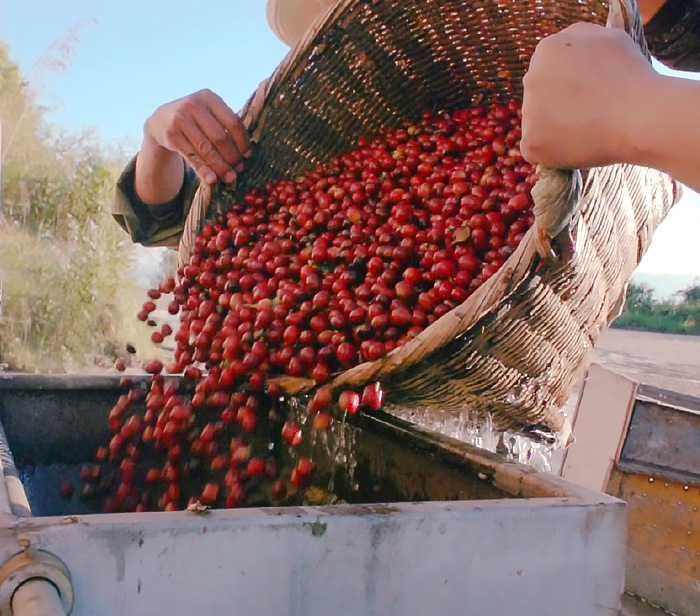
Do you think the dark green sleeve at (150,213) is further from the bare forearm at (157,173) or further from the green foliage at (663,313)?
the green foliage at (663,313)

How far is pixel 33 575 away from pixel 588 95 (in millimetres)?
721

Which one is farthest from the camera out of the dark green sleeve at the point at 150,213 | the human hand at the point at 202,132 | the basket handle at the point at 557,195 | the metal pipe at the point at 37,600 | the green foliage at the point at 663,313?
the green foliage at the point at 663,313

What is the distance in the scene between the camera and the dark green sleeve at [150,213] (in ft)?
6.20

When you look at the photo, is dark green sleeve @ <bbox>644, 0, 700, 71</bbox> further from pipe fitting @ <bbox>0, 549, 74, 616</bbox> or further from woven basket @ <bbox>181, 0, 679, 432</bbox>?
pipe fitting @ <bbox>0, 549, 74, 616</bbox>

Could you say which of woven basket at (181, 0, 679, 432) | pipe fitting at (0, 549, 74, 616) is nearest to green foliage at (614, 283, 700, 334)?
woven basket at (181, 0, 679, 432)

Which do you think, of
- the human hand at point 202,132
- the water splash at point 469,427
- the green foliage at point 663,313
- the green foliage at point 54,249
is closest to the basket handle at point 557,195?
the water splash at point 469,427

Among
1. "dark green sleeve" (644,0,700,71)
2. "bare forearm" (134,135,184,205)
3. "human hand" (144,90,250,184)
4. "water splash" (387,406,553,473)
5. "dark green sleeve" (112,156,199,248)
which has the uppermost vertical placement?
"dark green sleeve" (644,0,700,71)

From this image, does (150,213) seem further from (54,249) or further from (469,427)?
(54,249)

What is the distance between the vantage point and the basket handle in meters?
0.83

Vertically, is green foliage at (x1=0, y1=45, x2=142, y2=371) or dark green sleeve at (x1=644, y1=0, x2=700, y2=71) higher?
dark green sleeve at (x1=644, y1=0, x2=700, y2=71)

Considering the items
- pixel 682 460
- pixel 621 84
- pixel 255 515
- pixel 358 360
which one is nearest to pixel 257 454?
pixel 358 360

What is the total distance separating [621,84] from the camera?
0.71m

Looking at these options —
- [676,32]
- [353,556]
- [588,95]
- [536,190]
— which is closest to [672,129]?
[588,95]

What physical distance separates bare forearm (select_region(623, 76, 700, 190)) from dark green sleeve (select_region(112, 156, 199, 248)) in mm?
1500
